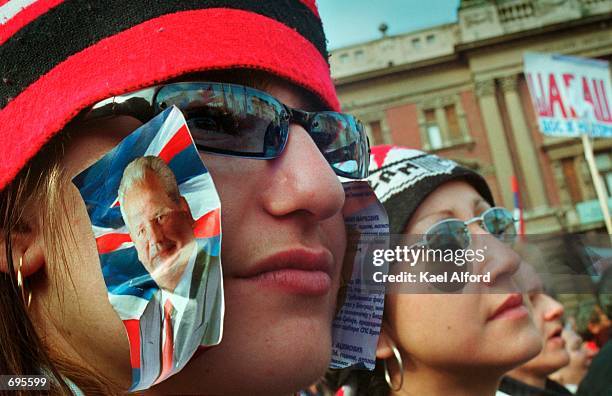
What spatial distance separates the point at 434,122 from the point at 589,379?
3069mm

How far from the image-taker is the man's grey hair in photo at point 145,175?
0.47 m

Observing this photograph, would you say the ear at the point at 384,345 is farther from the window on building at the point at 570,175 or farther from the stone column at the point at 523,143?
the stone column at the point at 523,143

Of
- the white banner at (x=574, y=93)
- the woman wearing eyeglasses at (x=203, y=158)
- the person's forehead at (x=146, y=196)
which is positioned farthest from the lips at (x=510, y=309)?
the white banner at (x=574, y=93)

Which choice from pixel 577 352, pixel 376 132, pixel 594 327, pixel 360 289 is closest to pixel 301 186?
pixel 360 289

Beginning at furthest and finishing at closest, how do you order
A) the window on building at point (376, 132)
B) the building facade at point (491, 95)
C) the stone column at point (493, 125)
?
the stone column at point (493, 125) → the window on building at point (376, 132) → the building facade at point (491, 95)

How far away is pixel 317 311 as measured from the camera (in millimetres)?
558

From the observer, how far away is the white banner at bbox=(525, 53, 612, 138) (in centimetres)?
190

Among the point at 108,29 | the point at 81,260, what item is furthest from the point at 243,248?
the point at 108,29

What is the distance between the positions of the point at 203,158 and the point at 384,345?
19.4 inches

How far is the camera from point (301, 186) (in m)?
0.53

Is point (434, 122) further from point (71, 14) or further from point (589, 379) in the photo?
point (71, 14)

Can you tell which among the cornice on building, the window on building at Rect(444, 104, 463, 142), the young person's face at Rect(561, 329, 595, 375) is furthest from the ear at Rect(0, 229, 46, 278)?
the window on building at Rect(444, 104, 463, 142)

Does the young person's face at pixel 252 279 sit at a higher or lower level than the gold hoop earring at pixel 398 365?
higher

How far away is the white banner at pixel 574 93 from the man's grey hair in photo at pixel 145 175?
1.73 meters
